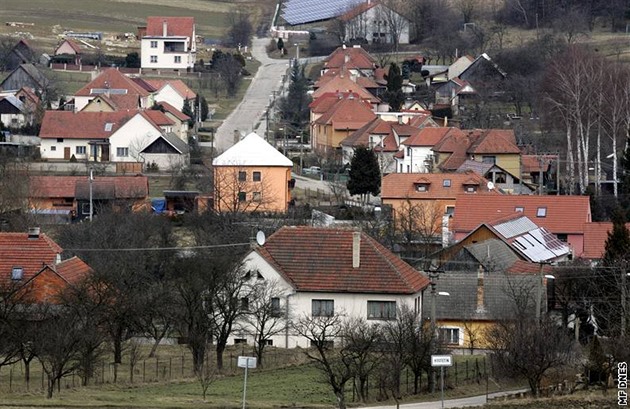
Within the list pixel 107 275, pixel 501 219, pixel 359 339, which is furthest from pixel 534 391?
pixel 501 219

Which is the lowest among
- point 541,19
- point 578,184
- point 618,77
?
point 578,184

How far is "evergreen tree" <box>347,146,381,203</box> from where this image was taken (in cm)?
6506

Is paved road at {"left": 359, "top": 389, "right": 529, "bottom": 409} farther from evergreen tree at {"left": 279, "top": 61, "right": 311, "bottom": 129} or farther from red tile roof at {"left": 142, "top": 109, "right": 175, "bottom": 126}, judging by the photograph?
evergreen tree at {"left": 279, "top": 61, "right": 311, "bottom": 129}

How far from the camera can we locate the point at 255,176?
211 ft

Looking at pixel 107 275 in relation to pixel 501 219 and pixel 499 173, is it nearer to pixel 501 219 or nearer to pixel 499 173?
pixel 501 219

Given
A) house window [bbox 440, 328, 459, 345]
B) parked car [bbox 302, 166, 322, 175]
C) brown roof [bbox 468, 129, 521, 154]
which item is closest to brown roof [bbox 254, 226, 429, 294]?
house window [bbox 440, 328, 459, 345]

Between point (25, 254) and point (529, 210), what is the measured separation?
745 inches

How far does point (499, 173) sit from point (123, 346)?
3013 cm

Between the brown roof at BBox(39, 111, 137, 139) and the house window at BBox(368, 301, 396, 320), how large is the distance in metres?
34.1

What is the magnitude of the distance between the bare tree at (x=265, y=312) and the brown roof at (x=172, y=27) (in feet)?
195

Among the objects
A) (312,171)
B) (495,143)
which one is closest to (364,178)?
(495,143)

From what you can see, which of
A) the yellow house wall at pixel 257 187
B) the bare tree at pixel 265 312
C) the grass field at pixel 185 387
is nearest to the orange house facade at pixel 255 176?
the yellow house wall at pixel 257 187

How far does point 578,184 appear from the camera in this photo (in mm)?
65750

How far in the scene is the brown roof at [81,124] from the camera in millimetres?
73938
